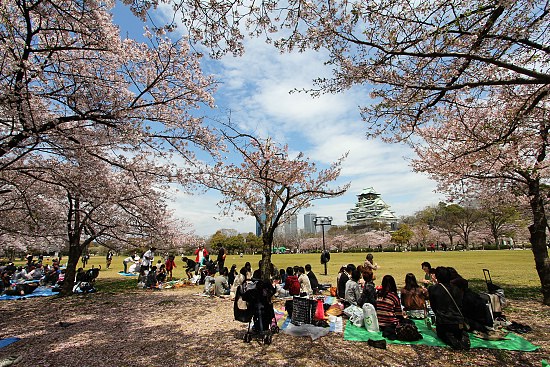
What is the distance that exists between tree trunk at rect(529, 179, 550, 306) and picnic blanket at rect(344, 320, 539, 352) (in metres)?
3.50

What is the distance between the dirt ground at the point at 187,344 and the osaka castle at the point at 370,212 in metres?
85.3

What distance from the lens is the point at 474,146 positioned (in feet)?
20.4

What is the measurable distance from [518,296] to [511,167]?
4.23 meters

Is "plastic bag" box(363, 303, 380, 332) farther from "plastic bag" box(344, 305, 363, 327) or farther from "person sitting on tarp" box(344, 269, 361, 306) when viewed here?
"person sitting on tarp" box(344, 269, 361, 306)

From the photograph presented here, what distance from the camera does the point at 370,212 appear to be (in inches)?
3777

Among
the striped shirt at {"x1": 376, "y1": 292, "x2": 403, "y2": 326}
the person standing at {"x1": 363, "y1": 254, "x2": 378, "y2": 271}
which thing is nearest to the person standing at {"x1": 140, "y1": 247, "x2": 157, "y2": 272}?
the person standing at {"x1": 363, "y1": 254, "x2": 378, "y2": 271}

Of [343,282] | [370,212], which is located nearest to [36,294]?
[343,282]

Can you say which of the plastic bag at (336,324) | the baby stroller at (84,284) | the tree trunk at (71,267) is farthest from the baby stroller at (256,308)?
the baby stroller at (84,284)

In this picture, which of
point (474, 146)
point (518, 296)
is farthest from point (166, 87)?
point (518, 296)

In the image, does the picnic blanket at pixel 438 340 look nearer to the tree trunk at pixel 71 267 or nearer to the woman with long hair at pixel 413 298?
the woman with long hair at pixel 413 298

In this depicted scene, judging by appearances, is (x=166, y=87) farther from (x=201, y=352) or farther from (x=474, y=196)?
(x=474, y=196)

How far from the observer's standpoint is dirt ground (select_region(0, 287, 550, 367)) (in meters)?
4.28

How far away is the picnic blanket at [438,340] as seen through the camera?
4.52 m

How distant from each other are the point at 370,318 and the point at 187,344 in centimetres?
344
